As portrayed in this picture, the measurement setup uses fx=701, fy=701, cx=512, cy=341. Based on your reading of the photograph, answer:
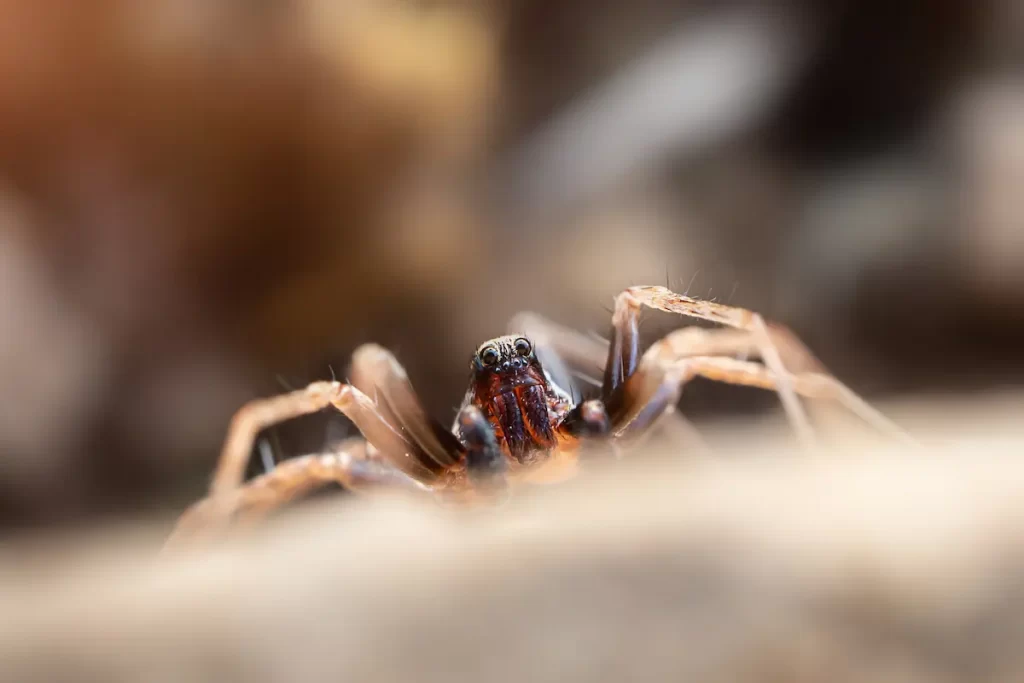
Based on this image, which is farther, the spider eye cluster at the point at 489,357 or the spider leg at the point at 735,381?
the spider eye cluster at the point at 489,357

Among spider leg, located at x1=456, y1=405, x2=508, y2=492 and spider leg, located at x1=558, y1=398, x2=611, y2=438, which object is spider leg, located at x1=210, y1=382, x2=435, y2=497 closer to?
spider leg, located at x1=456, y1=405, x2=508, y2=492

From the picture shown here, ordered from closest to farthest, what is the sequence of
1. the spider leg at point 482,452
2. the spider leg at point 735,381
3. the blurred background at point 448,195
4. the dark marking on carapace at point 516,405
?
the spider leg at point 482,452 < the spider leg at point 735,381 < the dark marking on carapace at point 516,405 < the blurred background at point 448,195

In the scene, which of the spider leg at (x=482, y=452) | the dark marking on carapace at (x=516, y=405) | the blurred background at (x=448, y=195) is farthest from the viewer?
the blurred background at (x=448, y=195)

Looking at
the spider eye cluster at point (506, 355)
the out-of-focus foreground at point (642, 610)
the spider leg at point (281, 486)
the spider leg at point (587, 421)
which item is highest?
the spider eye cluster at point (506, 355)

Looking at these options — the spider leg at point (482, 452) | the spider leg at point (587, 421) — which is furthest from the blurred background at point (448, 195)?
the spider leg at point (482, 452)

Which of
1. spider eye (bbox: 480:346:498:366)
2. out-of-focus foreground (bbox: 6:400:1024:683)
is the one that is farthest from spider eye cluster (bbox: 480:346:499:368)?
out-of-focus foreground (bbox: 6:400:1024:683)

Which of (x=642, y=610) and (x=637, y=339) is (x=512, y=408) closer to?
(x=637, y=339)

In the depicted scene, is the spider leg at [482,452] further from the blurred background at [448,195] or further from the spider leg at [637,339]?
the blurred background at [448,195]
